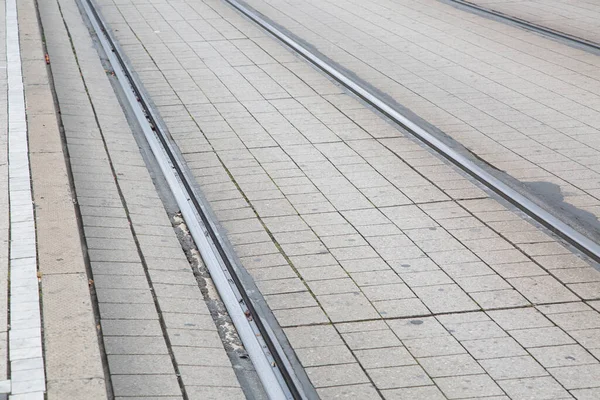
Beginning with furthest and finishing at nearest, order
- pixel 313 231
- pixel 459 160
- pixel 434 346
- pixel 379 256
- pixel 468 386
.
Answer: pixel 459 160 < pixel 313 231 < pixel 379 256 < pixel 434 346 < pixel 468 386

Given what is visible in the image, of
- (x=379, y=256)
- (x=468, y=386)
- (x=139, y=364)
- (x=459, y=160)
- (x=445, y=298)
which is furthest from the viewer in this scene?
(x=459, y=160)

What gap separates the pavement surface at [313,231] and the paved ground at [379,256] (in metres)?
0.02

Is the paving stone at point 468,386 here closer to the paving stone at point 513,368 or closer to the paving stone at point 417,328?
the paving stone at point 513,368

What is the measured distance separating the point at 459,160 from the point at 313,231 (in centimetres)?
233

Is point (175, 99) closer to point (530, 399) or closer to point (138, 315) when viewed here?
point (138, 315)

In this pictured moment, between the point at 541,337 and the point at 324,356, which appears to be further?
the point at 541,337

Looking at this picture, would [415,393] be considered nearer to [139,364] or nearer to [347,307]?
[347,307]

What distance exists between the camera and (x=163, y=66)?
13.2 meters

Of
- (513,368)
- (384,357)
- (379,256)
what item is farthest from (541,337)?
(379,256)

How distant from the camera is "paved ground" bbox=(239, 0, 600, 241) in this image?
937 centimetres

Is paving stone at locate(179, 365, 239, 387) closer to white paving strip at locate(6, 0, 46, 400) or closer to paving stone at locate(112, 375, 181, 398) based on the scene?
paving stone at locate(112, 375, 181, 398)

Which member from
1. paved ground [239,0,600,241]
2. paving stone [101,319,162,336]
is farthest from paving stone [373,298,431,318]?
paved ground [239,0,600,241]

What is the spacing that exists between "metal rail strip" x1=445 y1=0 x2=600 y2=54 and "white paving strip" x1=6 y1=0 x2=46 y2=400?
30.6 feet

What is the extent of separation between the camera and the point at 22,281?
5.64m
